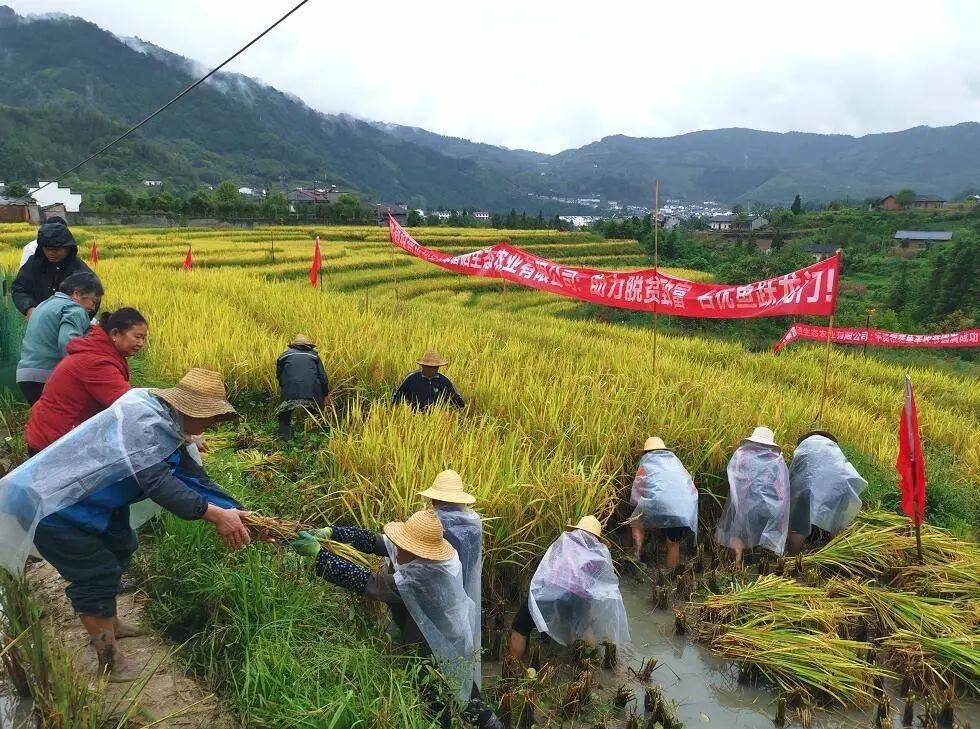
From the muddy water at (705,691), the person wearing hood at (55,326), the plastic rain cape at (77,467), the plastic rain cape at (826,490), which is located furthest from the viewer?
the plastic rain cape at (826,490)

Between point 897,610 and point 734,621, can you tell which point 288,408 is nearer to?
point 734,621

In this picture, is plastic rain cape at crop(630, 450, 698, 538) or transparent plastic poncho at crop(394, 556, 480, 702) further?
plastic rain cape at crop(630, 450, 698, 538)

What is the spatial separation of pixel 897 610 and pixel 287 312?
6.95m

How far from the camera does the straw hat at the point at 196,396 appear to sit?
7.25ft

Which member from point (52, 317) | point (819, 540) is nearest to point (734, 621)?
point (819, 540)

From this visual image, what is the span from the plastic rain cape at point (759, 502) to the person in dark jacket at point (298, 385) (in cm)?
296

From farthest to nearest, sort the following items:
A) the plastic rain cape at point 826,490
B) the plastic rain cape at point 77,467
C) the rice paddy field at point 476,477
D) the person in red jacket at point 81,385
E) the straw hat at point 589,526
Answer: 1. the plastic rain cape at point 826,490
2. the straw hat at point 589,526
3. the person in red jacket at point 81,385
4. the rice paddy field at point 476,477
5. the plastic rain cape at point 77,467

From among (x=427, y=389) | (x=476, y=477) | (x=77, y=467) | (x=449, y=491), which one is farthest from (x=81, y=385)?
(x=427, y=389)

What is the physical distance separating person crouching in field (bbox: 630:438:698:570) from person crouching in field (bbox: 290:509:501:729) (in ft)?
5.44

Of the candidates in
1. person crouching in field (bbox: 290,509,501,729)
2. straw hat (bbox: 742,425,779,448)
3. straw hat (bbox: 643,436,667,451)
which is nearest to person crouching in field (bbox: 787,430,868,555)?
straw hat (bbox: 742,425,779,448)

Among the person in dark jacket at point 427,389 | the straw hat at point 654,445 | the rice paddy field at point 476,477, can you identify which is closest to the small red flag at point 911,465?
the rice paddy field at point 476,477

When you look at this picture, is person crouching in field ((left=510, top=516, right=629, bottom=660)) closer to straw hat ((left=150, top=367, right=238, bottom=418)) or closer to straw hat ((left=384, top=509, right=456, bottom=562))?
straw hat ((left=384, top=509, right=456, bottom=562))

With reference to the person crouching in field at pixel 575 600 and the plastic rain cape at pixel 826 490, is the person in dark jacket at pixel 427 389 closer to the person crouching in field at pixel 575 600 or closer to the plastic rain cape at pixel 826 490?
the person crouching in field at pixel 575 600

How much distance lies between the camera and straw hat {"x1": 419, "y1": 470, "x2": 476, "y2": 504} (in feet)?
8.37
